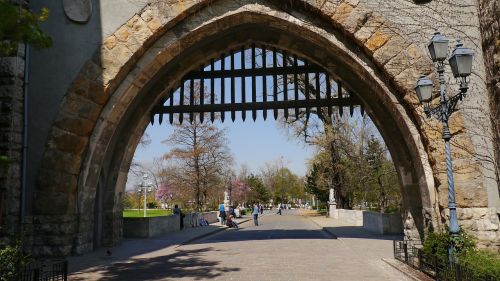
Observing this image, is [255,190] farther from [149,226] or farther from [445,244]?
[445,244]

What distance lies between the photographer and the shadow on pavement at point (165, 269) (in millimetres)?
7793

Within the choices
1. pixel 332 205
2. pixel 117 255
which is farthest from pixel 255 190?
pixel 117 255

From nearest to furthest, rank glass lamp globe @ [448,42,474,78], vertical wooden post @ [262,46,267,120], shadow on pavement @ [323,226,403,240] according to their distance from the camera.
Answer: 1. glass lamp globe @ [448,42,474,78]
2. vertical wooden post @ [262,46,267,120]
3. shadow on pavement @ [323,226,403,240]

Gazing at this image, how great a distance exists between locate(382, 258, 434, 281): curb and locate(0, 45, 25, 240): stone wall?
8028mm

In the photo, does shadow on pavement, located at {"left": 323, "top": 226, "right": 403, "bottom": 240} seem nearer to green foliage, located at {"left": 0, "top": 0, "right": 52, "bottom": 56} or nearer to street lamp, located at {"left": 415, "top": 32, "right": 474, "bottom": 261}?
street lamp, located at {"left": 415, "top": 32, "right": 474, "bottom": 261}

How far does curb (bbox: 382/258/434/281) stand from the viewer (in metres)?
7.22

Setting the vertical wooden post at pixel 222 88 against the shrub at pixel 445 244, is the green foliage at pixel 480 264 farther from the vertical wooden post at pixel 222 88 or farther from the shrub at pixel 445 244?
the vertical wooden post at pixel 222 88

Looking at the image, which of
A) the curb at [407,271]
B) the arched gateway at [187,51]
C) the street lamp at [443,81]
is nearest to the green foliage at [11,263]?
the arched gateway at [187,51]

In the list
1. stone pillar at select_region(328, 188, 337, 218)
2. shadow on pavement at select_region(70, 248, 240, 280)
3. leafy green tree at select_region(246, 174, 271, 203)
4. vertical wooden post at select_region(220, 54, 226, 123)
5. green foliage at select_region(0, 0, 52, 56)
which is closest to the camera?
green foliage at select_region(0, 0, 52, 56)

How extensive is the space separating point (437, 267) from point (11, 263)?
646 centimetres

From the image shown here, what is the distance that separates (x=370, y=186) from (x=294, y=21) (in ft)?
65.3

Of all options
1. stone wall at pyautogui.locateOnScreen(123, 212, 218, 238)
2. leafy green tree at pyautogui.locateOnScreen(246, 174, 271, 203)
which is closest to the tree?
stone wall at pyautogui.locateOnScreen(123, 212, 218, 238)

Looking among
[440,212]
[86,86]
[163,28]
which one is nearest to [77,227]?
[86,86]

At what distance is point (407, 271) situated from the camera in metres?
7.80
